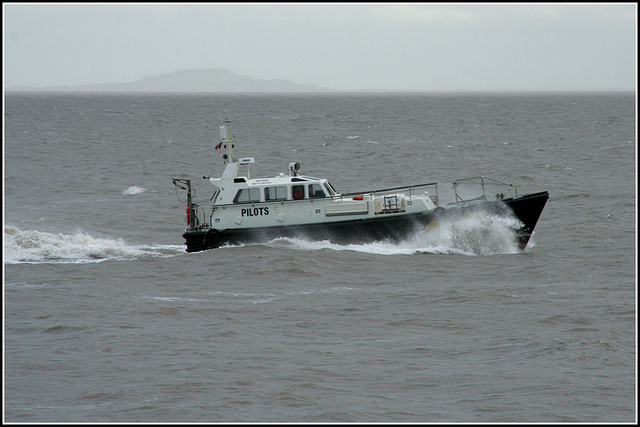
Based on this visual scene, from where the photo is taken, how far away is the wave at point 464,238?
22078mm

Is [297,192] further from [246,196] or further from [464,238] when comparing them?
[464,238]

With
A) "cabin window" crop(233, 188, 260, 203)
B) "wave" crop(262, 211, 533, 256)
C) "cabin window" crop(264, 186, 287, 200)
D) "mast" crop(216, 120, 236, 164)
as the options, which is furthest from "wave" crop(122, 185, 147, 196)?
"wave" crop(262, 211, 533, 256)

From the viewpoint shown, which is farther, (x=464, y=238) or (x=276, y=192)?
(x=276, y=192)

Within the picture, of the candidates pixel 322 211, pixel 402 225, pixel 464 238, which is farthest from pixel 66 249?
pixel 464 238

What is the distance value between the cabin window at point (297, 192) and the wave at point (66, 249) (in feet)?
12.9

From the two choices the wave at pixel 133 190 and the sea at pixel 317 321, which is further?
the wave at pixel 133 190

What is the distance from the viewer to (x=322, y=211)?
73.0 ft

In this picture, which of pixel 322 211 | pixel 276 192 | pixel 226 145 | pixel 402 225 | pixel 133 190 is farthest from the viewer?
pixel 133 190

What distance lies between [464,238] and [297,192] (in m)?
4.89

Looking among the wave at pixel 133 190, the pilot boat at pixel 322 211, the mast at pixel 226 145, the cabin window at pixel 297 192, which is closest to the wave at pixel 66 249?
the pilot boat at pixel 322 211

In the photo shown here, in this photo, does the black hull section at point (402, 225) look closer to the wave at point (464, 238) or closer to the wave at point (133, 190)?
the wave at point (464, 238)

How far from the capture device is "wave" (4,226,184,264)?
2236 cm

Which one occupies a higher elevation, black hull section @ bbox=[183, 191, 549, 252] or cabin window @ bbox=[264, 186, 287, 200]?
cabin window @ bbox=[264, 186, 287, 200]

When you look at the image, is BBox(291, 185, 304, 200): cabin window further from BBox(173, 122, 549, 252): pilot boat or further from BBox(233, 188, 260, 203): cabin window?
BBox(233, 188, 260, 203): cabin window
